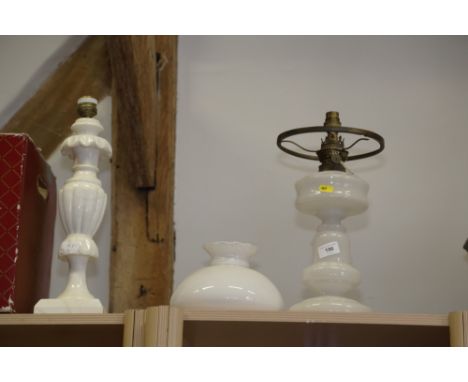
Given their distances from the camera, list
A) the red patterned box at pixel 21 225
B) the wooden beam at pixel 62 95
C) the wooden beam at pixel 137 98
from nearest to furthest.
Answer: the red patterned box at pixel 21 225 < the wooden beam at pixel 137 98 < the wooden beam at pixel 62 95

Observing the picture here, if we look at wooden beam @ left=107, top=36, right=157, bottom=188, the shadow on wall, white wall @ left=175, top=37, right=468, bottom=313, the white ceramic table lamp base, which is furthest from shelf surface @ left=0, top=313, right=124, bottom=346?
the shadow on wall

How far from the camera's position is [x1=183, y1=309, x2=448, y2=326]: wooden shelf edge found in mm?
1760

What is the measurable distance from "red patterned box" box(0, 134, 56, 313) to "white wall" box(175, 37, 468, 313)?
430 mm

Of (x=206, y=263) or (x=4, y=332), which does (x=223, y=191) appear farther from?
(x=4, y=332)

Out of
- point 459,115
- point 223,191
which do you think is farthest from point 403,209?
point 223,191

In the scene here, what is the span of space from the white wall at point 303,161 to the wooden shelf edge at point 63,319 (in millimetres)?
551

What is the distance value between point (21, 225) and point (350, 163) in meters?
0.93

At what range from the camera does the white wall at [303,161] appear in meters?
2.36

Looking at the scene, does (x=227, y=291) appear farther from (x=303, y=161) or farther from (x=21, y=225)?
(x=303, y=161)

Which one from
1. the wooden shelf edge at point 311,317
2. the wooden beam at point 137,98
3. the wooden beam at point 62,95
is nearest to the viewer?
the wooden shelf edge at point 311,317

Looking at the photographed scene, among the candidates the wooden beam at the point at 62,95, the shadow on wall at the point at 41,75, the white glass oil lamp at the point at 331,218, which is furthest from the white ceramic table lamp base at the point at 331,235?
the shadow on wall at the point at 41,75

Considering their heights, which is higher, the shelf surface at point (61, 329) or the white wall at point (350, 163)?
the white wall at point (350, 163)

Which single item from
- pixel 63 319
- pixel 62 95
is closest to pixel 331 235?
pixel 63 319

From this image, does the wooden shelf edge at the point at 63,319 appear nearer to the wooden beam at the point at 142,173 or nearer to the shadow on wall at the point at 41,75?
the wooden beam at the point at 142,173
